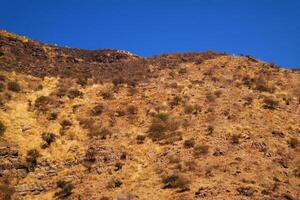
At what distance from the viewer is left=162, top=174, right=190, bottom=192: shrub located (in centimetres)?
2639

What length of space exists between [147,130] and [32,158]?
28.2 feet

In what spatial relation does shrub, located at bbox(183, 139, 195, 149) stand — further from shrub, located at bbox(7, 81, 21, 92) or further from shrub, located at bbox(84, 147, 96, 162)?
shrub, located at bbox(7, 81, 21, 92)

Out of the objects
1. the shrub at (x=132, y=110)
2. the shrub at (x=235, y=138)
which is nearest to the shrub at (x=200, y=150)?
the shrub at (x=235, y=138)

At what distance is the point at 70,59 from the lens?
53.2 m

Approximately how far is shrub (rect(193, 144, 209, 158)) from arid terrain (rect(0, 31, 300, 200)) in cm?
11

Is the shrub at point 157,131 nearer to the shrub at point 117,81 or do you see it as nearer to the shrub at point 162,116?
the shrub at point 162,116

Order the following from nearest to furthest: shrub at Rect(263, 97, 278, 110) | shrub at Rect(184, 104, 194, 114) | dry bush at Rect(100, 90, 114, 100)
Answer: shrub at Rect(184, 104, 194, 114) < shrub at Rect(263, 97, 278, 110) < dry bush at Rect(100, 90, 114, 100)

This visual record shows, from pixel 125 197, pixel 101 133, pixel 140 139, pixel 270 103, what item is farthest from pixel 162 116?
pixel 125 197

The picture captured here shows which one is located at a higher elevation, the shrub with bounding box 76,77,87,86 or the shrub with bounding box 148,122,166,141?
the shrub with bounding box 76,77,87,86

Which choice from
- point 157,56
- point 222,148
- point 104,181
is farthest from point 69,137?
point 157,56

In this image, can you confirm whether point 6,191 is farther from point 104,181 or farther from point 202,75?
point 202,75

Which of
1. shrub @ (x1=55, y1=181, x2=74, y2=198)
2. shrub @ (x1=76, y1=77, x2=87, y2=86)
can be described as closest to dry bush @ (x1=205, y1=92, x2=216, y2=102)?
shrub @ (x1=76, y1=77, x2=87, y2=86)

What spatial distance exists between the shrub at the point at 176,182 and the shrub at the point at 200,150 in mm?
3389

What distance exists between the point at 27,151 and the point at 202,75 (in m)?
21.2
